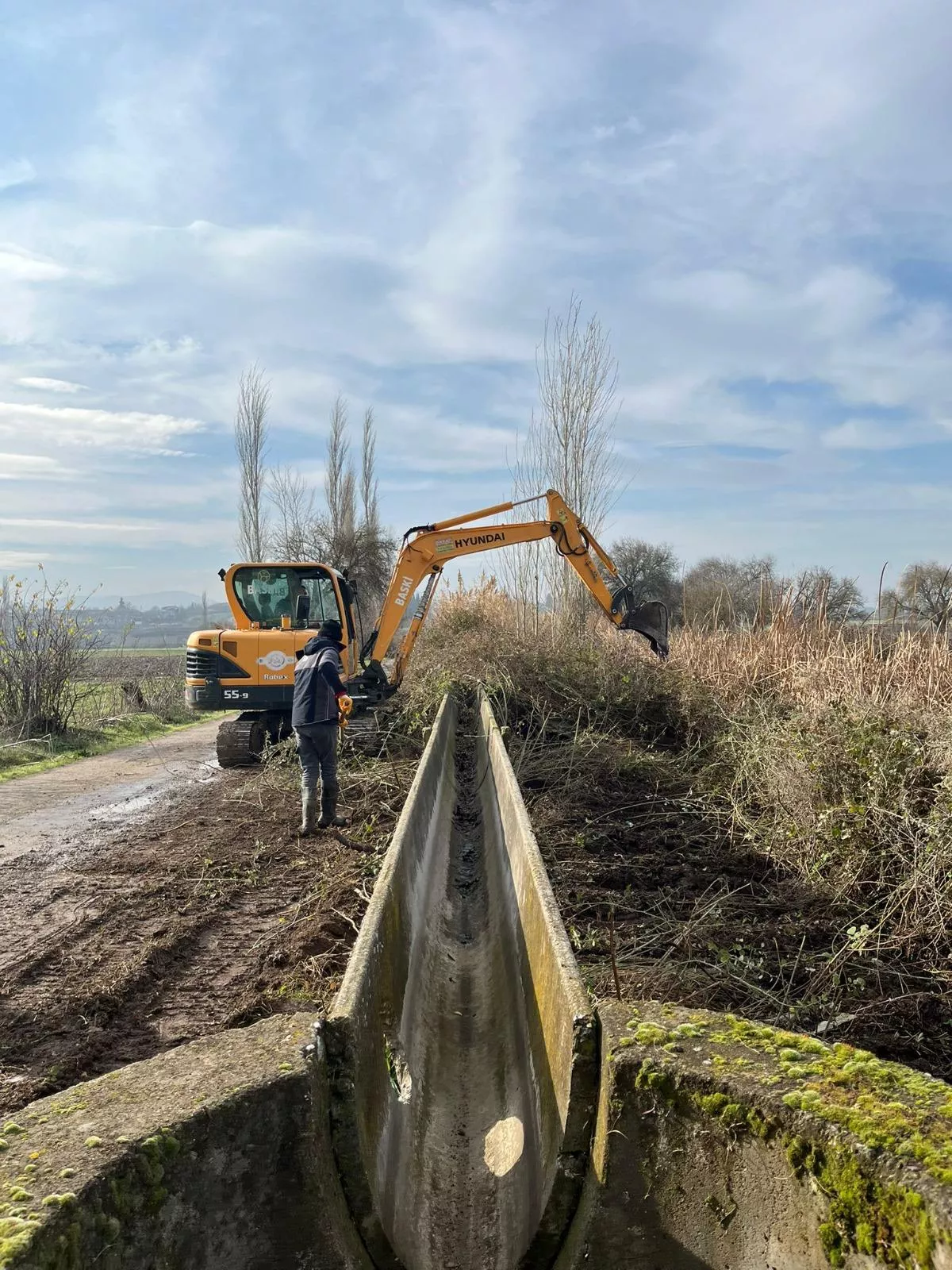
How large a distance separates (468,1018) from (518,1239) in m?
1.94

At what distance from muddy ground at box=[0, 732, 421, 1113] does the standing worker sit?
1.05 feet

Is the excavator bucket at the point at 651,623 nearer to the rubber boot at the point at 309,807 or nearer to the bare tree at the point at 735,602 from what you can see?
the bare tree at the point at 735,602

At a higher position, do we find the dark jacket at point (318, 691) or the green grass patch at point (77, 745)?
the dark jacket at point (318, 691)

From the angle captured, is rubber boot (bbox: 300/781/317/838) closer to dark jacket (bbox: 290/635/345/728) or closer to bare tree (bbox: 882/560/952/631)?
dark jacket (bbox: 290/635/345/728)

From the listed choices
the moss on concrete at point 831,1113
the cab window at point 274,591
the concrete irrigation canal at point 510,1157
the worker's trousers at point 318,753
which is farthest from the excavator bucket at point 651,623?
the moss on concrete at point 831,1113

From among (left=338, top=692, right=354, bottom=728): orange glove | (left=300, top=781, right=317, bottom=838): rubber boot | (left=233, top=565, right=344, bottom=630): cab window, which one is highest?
(left=233, top=565, right=344, bottom=630): cab window

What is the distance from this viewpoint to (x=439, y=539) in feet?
39.7

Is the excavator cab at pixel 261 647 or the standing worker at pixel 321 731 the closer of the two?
the standing worker at pixel 321 731

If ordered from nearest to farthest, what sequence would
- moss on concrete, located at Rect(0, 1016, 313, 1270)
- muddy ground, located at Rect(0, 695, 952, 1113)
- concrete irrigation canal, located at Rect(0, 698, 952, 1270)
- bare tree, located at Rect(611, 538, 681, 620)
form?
moss on concrete, located at Rect(0, 1016, 313, 1270)
concrete irrigation canal, located at Rect(0, 698, 952, 1270)
muddy ground, located at Rect(0, 695, 952, 1113)
bare tree, located at Rect(611, 538, 681, 620)

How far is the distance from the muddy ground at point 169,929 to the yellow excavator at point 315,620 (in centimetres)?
234

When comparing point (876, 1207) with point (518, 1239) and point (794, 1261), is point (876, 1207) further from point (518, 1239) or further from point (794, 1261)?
point (518, 1239)

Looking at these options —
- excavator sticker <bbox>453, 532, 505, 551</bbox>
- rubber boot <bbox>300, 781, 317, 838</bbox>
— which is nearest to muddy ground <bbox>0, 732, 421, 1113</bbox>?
rubber boot <bbox>300, 781, 317, 838</bbox>

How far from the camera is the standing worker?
775 cm

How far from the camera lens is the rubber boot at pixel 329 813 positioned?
7.77m
